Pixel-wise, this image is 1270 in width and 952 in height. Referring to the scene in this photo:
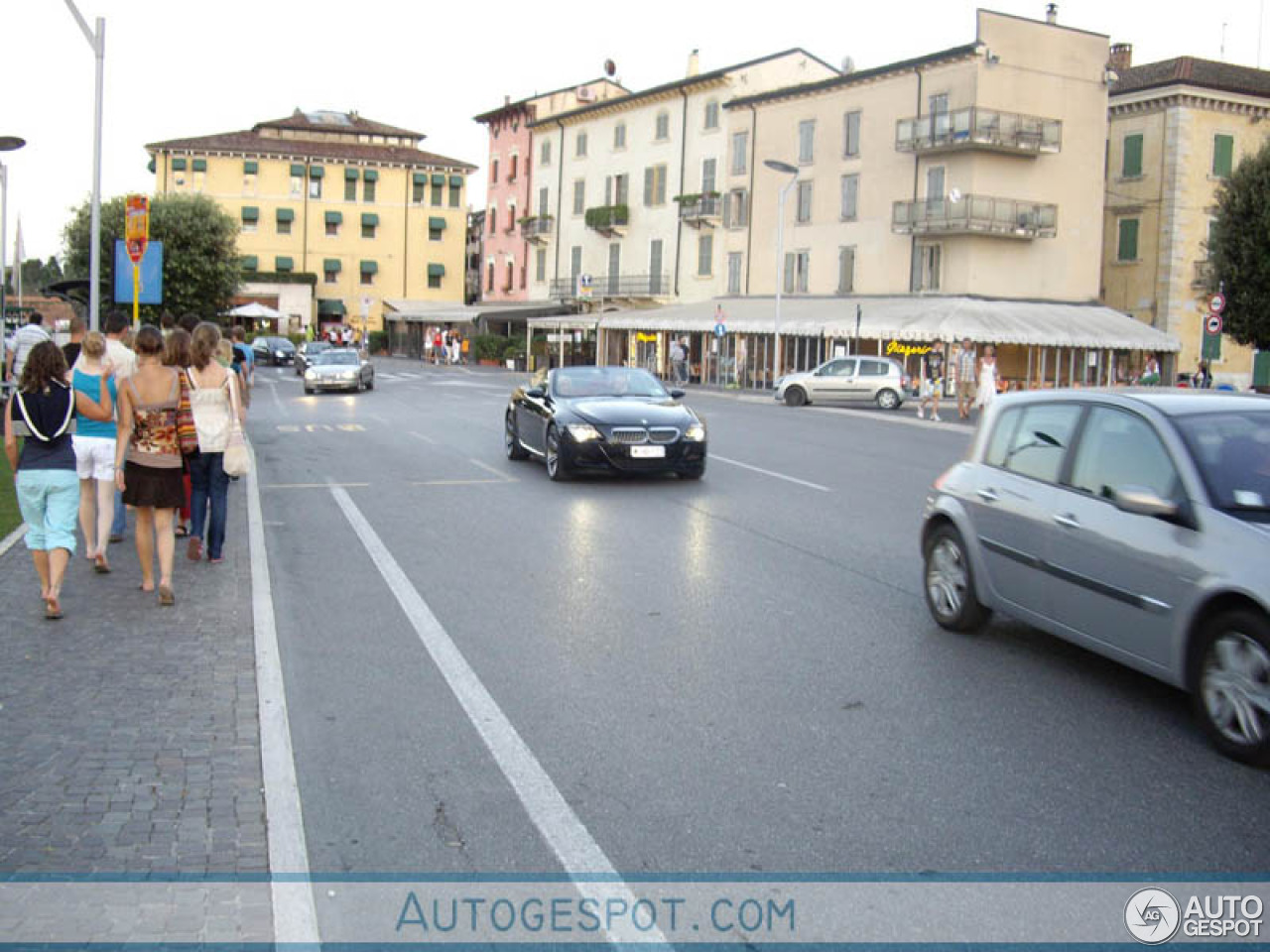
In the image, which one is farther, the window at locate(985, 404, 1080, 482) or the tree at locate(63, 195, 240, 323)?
the tree at locate(63, 195, 240, 323)

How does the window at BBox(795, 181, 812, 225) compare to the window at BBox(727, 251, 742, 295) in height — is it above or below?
above

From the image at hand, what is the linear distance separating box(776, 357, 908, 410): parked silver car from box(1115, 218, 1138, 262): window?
63.2 ft

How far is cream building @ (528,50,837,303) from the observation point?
6025 centimetres

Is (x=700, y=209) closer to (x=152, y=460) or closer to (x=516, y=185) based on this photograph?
(x=516, y=185)

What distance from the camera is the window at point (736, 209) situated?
57.9 meters

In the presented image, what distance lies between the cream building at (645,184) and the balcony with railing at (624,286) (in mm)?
61

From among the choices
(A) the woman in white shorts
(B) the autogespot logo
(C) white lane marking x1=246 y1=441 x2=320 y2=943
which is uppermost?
(A) the woman in white shorts

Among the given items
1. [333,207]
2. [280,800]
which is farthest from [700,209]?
[280,800]

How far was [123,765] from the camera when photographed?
522 centimetres

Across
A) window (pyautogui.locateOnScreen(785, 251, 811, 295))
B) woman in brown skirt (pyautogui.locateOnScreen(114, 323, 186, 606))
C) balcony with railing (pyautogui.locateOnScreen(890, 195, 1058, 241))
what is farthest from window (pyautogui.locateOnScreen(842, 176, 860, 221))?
woman in brown skirt (pyautogui.locateOnScreen(114, 323, 186, 606))

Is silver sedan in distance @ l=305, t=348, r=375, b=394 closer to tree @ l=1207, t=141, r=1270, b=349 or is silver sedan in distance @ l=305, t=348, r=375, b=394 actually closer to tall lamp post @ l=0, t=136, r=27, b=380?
tall lamp post @ l=0, t=136, r=27, b=380

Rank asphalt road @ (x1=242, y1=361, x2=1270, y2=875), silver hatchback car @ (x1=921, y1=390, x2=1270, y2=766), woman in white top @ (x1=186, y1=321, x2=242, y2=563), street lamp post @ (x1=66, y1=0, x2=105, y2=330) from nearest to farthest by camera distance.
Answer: asphalt road @ (x1=242, y1=361, x2=1270, y2=875)
silver hatchback car @ (x1=921, y1=390, x2=1270, y2=766)
woman in white top @ (x1=186, y1=321, x2=242, y2=563)
street lamp post @ (x1=66, y1=0, x2=105, y2=330)

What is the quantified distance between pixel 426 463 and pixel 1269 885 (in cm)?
1474

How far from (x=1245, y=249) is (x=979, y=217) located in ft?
33.1
